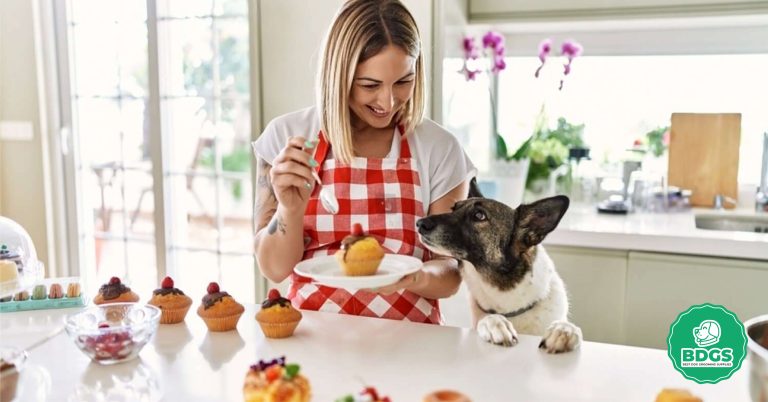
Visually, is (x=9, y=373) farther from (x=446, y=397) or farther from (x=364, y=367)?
(x=446, y=397)

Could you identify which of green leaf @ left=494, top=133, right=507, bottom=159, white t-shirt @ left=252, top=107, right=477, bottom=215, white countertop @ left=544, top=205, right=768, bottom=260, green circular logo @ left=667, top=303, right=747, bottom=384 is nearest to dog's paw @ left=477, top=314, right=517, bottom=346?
green circular logo @ left=667, top=303, right=747, bottom=384

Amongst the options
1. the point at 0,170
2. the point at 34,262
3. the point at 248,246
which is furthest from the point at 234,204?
the point at 34,262

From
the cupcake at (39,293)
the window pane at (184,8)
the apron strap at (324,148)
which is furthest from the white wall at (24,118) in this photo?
the apron strap at (324,148)

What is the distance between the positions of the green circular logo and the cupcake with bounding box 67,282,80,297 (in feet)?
3.86

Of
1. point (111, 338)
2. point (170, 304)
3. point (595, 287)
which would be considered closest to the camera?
point (111, 338)

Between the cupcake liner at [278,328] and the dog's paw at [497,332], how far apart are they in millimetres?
346

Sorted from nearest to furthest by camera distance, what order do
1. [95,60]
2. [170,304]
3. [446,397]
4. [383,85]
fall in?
1. [446,397]
2. [170,304]
3. [383,85]
4. [95,60]

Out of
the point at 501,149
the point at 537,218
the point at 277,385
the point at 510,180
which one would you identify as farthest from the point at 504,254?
the point at 501,149

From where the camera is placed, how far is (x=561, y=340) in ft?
3.84

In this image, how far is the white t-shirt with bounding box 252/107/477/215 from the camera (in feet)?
5.22

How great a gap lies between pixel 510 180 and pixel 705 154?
83cm

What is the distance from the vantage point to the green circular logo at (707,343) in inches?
36.8

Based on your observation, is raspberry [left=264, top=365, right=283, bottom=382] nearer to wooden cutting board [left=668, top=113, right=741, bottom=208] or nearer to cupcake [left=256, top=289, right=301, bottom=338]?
cupcake [left=256, top=289, right=301, bottom=338]

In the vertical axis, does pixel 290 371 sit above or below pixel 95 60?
below
